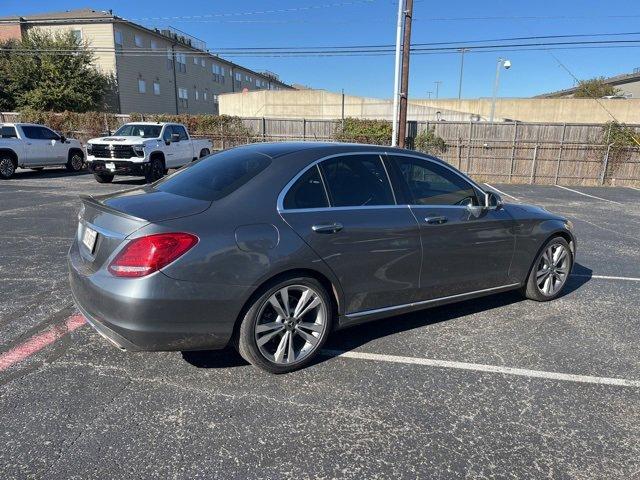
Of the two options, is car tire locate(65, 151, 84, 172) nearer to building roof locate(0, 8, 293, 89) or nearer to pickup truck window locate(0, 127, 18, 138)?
pickup truck window locate(0, 127, 18, 138)

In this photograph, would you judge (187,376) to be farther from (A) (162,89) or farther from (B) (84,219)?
(A) (162,89)

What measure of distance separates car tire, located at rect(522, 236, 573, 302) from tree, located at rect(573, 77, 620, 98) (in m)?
72.6

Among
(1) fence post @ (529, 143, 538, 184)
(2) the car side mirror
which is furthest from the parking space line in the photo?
(1) fence post @ (529, 143, 538, 184)

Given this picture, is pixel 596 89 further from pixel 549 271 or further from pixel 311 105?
pixel 549 271

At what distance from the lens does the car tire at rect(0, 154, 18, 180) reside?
15.6m

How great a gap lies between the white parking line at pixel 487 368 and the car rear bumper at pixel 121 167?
12.0m

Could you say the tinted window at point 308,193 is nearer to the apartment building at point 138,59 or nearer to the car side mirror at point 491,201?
the car side mirror at point 491,201

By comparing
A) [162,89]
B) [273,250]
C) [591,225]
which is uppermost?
[162,89]

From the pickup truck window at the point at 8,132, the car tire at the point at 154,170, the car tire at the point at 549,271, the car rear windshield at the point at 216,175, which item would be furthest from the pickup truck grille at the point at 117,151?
the car tire at the point at 549,271

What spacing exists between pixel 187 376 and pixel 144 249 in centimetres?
104

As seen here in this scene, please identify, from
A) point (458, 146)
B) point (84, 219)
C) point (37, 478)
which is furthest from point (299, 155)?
point (458, 146)

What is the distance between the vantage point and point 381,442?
8.63 ft

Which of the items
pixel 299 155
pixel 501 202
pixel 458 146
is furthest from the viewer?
pixel 458 146

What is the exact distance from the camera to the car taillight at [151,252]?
275 centimetres
